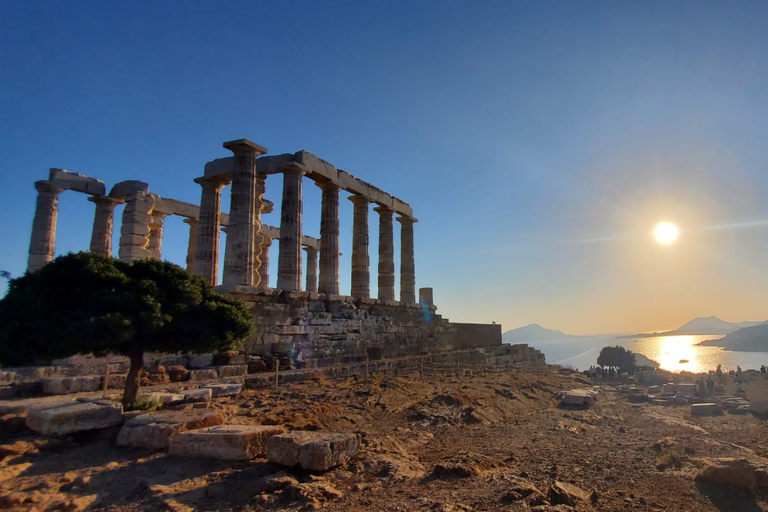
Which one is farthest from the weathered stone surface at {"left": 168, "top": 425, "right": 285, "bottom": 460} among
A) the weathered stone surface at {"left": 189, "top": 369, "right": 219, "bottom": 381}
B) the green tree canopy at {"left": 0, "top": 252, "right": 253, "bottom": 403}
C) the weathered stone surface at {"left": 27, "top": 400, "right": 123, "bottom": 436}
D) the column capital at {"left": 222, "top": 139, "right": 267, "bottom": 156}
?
the column capital at {"left": 222, "top": 139, "right": 267, "bottom": 156}

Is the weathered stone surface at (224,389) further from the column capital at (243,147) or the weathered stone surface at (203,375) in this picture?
the column capital at (243,147)

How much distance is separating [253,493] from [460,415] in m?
6.62

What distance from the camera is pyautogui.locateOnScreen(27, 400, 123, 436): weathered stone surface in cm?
713

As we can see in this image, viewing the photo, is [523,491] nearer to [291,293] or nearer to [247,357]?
[247,357]

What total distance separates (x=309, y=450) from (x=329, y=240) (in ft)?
52.7

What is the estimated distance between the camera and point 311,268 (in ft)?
106

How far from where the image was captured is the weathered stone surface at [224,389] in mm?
11516

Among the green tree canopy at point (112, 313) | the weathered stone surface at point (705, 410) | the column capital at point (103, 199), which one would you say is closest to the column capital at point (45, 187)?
the column capital at point (103, 199)

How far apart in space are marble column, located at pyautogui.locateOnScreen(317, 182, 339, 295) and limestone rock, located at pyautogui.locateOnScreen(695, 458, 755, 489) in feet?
54.1

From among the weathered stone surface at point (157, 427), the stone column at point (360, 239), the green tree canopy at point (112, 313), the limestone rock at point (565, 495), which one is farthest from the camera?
the stone column at point (360, 239)

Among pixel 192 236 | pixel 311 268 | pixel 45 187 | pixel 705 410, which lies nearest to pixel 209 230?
pixel 192 236

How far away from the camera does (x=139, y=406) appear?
8789 mm

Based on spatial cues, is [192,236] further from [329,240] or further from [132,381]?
[132,381]

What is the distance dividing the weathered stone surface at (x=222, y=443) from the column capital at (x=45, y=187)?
19.8 meters
